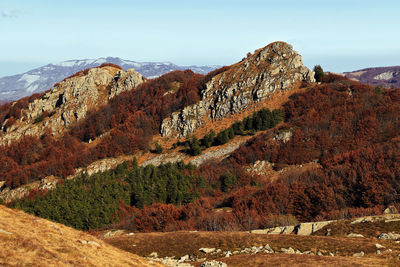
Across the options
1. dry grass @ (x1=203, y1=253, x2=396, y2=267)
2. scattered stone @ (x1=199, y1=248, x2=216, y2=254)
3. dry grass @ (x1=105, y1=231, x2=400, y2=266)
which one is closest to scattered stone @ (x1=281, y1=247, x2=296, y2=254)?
dry grass @ (x1=105, y1=231, x2=400, y2=266)

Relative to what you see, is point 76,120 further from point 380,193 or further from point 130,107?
point 380,193

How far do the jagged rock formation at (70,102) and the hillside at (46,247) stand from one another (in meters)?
93.9

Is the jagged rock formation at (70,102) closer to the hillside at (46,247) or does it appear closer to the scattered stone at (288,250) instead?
the hillside at (46,247)

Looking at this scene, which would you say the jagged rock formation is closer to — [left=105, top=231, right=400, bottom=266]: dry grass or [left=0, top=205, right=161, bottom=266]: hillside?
[left=105, top=231, right=400, bottom=266]: dry grass

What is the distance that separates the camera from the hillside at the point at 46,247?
502 inches

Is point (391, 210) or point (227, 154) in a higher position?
point (391, 210)

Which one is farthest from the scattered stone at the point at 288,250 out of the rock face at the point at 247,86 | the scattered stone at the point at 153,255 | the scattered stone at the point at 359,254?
the rock face at the point at 247,86

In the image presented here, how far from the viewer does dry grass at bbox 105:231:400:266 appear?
18.4 m

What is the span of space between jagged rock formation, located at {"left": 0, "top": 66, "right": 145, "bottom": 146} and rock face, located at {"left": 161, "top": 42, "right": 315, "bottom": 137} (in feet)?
126

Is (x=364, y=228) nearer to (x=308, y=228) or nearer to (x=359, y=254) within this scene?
(x=308, y=228)

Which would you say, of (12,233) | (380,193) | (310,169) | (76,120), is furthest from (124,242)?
(76,120)

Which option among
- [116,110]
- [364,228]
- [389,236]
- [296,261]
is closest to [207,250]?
[296,261]

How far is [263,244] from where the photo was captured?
24.6 meters

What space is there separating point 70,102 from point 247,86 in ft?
237
